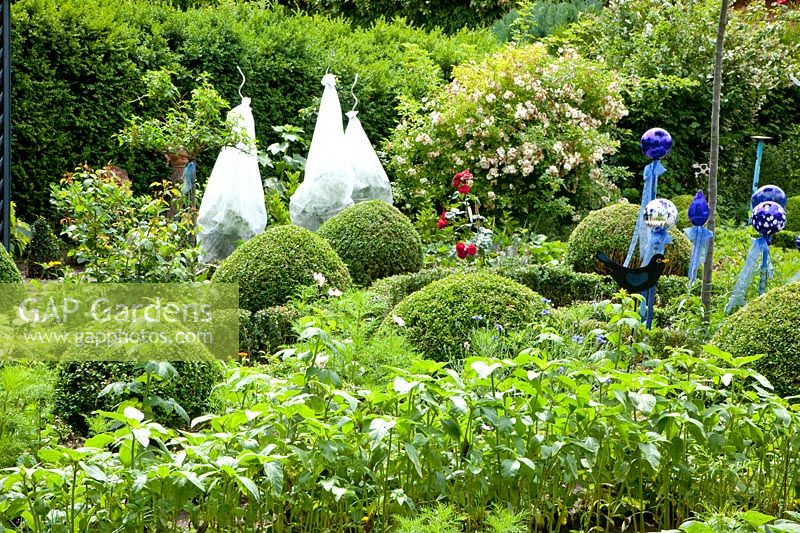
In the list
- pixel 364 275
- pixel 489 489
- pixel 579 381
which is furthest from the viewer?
pixel 364 275

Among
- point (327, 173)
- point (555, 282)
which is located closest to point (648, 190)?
point (555, 282)

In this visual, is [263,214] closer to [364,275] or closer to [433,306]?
[364,275]

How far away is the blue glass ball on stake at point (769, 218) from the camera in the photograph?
550 centimetres

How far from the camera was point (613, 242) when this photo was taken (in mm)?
7570

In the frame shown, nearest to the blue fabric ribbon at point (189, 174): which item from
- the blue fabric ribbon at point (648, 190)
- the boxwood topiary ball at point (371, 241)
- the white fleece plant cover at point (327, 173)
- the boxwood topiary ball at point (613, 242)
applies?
the white fleece plant cover at point (327, 173)

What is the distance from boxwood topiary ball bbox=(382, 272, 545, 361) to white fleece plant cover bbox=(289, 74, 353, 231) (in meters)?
3.12

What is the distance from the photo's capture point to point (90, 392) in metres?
3.91

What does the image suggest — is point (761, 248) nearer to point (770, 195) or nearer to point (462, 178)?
point (770, 195)

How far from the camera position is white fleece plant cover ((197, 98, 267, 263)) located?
7.46 meters

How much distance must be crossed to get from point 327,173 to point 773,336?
436 cm

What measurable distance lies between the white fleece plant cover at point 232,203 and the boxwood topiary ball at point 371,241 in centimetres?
62

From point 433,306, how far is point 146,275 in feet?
5.60

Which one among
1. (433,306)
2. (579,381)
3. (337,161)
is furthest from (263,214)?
(579,381)

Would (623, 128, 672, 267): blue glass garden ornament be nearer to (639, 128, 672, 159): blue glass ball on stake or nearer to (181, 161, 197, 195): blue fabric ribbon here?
(639, 128, 672, 159): blue glass ball on stake
